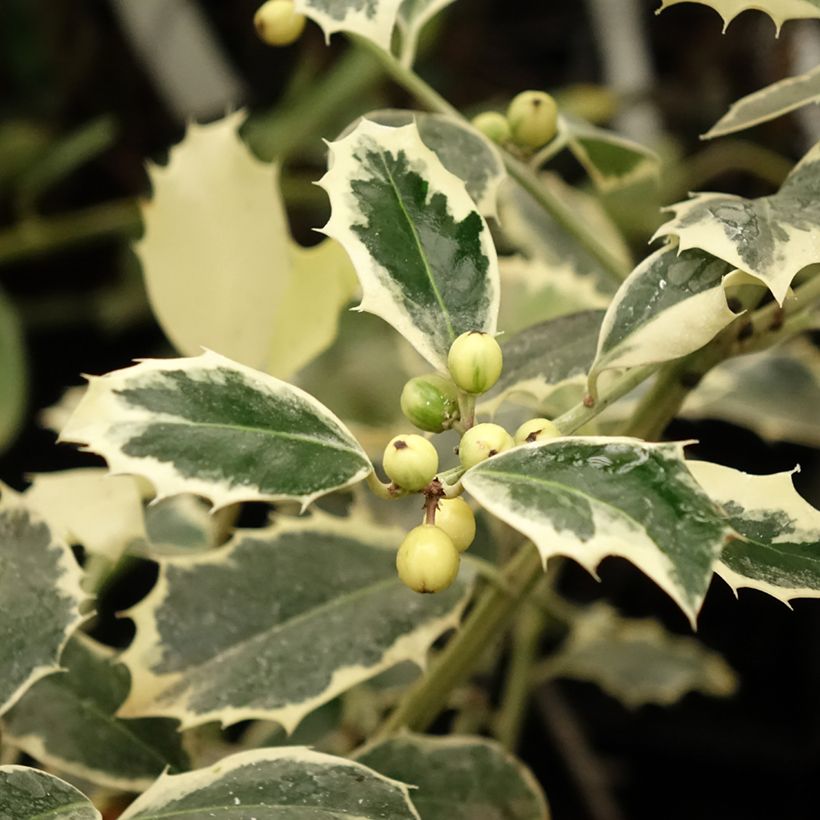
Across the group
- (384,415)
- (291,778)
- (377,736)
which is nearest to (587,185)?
(384,415)

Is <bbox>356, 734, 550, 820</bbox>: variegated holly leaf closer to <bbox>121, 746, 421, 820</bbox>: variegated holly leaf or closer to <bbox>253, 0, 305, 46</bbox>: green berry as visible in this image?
<bbox>121, 746, 421, 820</bbox>: variegated holly leaf

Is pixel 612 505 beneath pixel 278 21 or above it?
beneath

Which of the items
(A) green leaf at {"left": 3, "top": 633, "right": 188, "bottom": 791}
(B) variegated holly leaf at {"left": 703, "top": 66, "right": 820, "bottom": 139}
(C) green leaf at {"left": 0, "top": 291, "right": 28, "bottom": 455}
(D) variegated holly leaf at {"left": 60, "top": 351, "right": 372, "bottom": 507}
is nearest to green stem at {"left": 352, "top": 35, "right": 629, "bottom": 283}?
(B) variegated holly leaf at {"left": 703, "top": 66, "right": 820, "bottom": 139}

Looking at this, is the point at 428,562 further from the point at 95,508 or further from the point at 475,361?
the point at 95,508

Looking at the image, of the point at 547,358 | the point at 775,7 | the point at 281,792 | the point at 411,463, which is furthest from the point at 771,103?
the point at 281,792

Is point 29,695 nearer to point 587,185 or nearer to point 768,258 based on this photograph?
point 768,258
